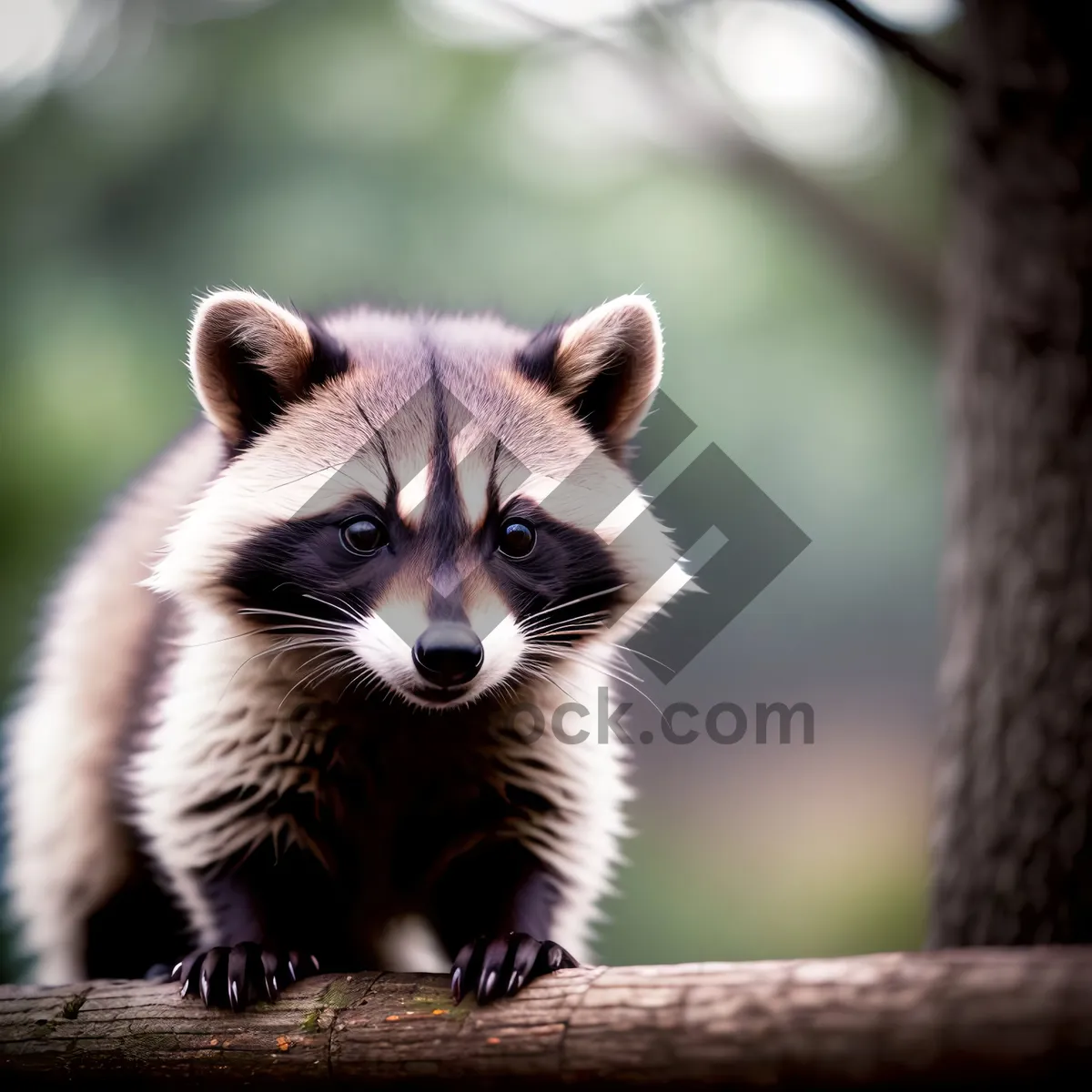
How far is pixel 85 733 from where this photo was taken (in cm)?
253

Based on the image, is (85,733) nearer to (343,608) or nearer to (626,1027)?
(343,608)

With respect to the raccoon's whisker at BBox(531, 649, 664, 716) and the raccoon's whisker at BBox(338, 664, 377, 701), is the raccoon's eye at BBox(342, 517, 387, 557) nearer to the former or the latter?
the raccoon's whisker at BBox(338, 664, 377, 701)

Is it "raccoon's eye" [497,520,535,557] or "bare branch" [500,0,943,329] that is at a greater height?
"bare branch" [500,0,943,329]

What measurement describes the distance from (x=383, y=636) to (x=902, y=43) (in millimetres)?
1440

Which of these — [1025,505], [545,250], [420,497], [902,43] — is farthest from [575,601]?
[545,250]

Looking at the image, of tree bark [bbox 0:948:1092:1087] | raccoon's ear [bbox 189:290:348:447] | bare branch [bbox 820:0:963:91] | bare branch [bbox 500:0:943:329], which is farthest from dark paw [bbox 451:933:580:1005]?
bare branch [bbox 500:0:943:329]

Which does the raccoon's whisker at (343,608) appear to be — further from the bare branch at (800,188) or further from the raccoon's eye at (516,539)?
the bare branch at (800,188)

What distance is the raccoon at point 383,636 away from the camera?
76.5 inches

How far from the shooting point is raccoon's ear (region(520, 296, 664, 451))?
2070 millimetres

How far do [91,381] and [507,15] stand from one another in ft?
5.40

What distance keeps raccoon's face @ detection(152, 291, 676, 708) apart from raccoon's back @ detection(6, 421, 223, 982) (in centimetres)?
37

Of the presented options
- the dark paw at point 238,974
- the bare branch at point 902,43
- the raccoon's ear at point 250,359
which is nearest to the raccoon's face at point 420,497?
the raccoon's ear at point 250,359

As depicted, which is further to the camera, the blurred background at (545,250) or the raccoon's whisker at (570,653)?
the blurred background at (545,250)

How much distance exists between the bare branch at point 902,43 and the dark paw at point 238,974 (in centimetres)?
193
